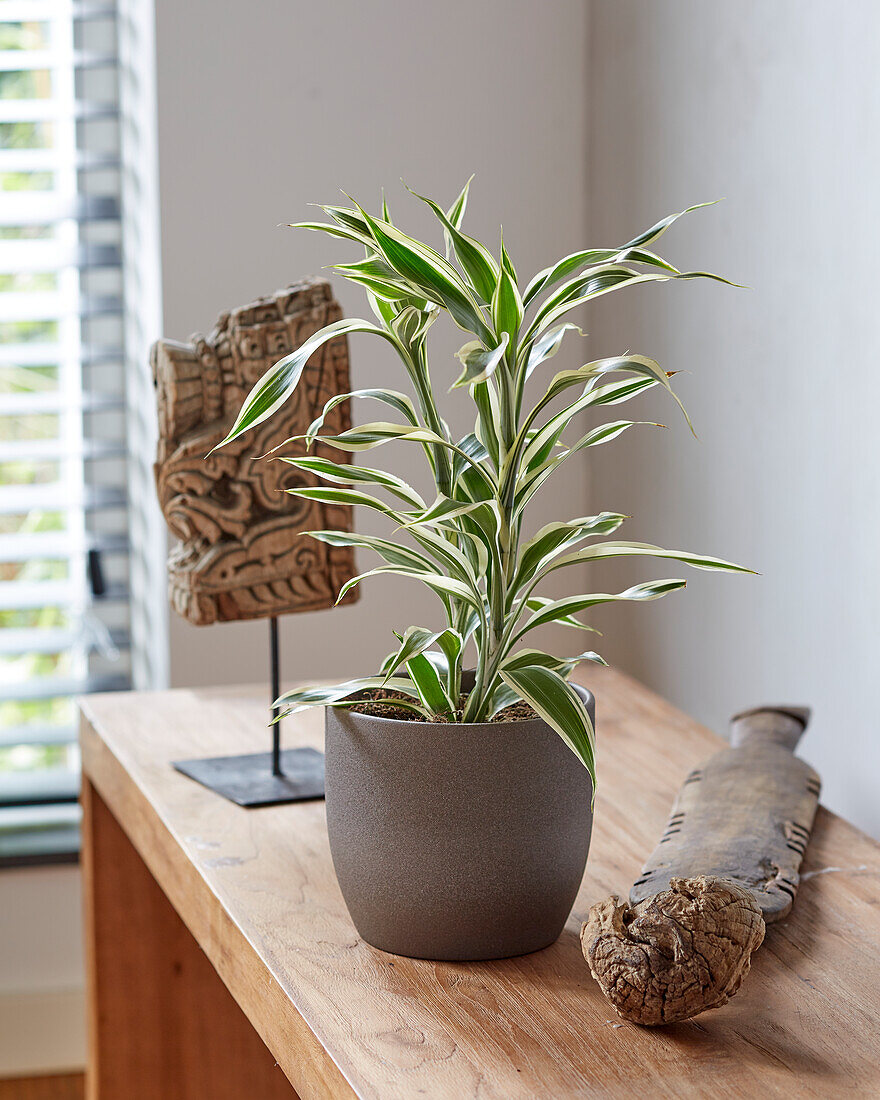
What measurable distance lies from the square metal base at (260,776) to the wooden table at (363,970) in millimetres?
15

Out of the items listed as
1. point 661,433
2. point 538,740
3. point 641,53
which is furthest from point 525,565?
point 641,53

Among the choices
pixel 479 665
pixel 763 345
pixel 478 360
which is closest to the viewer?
pixel 478 360

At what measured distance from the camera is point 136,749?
1.36m

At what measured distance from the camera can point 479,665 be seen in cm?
86

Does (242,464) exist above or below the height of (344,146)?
below

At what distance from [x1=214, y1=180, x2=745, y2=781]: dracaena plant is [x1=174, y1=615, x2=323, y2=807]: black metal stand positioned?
0.34 metres

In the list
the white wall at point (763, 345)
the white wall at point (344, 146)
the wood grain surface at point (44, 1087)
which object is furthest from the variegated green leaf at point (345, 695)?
the wood grain surface at point (44, 1087)

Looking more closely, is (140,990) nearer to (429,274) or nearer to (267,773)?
(267,773)

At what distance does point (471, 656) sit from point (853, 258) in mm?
821

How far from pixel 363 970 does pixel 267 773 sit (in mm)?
451

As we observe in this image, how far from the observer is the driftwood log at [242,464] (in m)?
1.23

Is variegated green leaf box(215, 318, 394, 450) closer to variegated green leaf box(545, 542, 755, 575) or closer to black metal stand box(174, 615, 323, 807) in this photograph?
variegated green leaf box(545, 542, 755, 575)

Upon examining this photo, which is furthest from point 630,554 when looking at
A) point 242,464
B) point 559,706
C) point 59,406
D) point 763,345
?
point 59,406

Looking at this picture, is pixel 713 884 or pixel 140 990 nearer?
pixel 713 884
